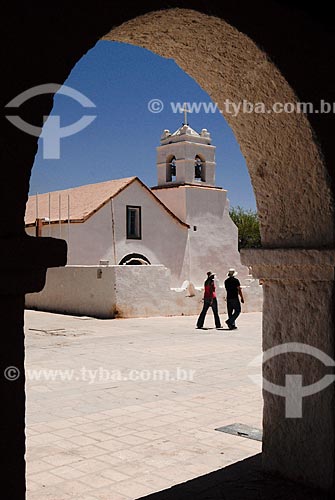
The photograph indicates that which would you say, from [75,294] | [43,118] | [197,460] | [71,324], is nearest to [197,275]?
[75,294]

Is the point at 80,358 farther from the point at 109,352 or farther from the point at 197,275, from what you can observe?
the point at 197,275

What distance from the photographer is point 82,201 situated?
77.3 feet

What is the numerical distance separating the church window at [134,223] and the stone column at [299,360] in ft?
66.7

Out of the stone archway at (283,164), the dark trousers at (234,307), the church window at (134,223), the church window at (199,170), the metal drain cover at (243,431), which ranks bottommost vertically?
the metal drain cover at (243,431)

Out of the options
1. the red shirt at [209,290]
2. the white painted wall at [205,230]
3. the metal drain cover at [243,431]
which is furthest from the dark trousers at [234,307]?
the white painted wall at [205,230]

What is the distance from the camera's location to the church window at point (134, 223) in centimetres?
2397

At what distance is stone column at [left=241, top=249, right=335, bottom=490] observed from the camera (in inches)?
134

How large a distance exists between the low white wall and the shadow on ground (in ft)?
39.7

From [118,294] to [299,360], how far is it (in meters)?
12.4

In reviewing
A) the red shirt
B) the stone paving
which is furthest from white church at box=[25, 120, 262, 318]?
the stone paving

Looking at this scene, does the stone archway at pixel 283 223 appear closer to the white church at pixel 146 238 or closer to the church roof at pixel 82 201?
the white church at pixel 146 238

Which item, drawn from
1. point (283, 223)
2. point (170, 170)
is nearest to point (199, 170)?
point (170, 170)

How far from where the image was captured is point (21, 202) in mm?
2143

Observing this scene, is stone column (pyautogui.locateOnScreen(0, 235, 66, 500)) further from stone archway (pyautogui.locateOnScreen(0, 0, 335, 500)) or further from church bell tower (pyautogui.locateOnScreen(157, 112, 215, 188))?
church bell tower (pyautogui.locateOnScreen(157, 112, 215, 188))
